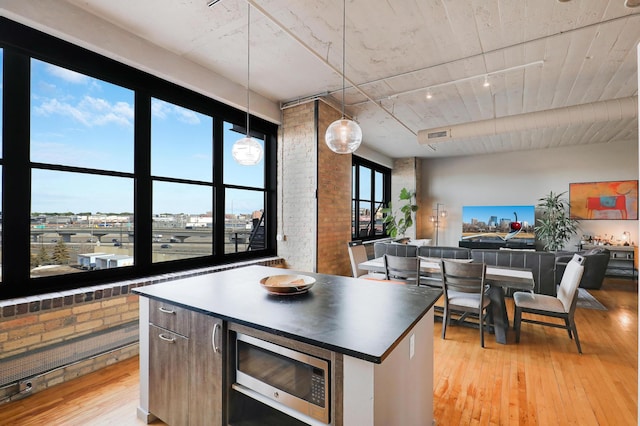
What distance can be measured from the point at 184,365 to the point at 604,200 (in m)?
9.05

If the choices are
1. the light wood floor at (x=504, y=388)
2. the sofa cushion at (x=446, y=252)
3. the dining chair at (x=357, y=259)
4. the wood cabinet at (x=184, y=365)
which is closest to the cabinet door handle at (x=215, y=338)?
the wood cabinet at (x=184, y=365)

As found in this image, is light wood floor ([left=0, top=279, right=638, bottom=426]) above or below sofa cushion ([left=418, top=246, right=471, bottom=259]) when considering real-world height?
below

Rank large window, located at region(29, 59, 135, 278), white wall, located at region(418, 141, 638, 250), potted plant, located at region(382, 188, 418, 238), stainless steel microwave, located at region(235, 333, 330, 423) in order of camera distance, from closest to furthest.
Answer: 1. stainless steel microwave, located at region(235, 333, 330, 423)
2. large window, located at region(29, 59, 135, 278)
3. white wall, located at region(418, 141, 638, 250)
4. potted plant, located at region(382, 188, 418, 238)

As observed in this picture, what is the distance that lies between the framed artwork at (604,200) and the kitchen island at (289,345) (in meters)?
7.52

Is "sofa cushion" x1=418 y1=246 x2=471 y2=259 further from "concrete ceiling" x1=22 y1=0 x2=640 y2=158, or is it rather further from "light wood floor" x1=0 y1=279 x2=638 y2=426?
"concrete ceiling" x1=22 y1=0 x2=640 y2=158

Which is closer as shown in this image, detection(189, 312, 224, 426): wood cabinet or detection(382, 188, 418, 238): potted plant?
detection(189, 312, 224, 426): wood cabinet

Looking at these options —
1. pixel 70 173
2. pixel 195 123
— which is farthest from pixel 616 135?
pixel 70 173

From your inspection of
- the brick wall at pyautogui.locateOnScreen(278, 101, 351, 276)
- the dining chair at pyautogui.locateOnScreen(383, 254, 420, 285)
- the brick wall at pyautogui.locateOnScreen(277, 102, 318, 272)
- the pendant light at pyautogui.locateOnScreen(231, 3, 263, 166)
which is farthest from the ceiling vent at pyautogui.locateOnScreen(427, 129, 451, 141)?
the pendant light at pyautogui.locateOnScreen(231, 3, 263, 166)

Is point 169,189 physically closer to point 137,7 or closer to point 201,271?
point 201,271

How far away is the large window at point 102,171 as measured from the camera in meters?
2.29

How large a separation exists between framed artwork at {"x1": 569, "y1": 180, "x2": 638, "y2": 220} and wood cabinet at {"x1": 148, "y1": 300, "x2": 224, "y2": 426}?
8.67 meters

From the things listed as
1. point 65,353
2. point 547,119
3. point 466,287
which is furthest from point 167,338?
point 547,119

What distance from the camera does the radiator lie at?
211 cm

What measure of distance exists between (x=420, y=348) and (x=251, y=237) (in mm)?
3348
